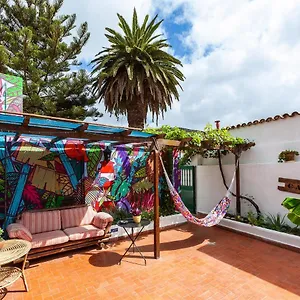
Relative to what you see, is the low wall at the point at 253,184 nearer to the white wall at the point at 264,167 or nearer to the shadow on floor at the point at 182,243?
the white wall at the point at 264,167

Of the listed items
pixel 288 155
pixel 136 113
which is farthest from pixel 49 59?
pixel 288 155

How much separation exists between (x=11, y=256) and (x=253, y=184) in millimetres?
6357

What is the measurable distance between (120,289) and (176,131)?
12.5 ft

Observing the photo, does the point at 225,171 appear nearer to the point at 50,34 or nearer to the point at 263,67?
the point at 263,67

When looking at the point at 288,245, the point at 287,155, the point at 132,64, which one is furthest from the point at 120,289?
the point at 132,64

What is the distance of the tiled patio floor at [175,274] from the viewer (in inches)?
139

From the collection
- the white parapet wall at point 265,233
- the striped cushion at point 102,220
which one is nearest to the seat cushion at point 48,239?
the striped cushion at point 102,220

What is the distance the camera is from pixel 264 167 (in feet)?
22.0

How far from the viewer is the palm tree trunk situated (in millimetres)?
9039

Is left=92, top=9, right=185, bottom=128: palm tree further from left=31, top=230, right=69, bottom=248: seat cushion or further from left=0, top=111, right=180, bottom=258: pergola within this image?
left=31, top=230, right=69, bottom=248: seat cushion

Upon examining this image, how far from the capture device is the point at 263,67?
327 inches

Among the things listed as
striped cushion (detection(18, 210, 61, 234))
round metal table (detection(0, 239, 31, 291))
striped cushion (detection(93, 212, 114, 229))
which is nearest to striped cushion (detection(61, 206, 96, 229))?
striped cushion (detection(18, 210, 61, 234))

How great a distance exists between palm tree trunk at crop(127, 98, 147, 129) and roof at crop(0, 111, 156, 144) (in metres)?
3.88

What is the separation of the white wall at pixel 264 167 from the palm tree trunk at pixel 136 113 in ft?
10.4
